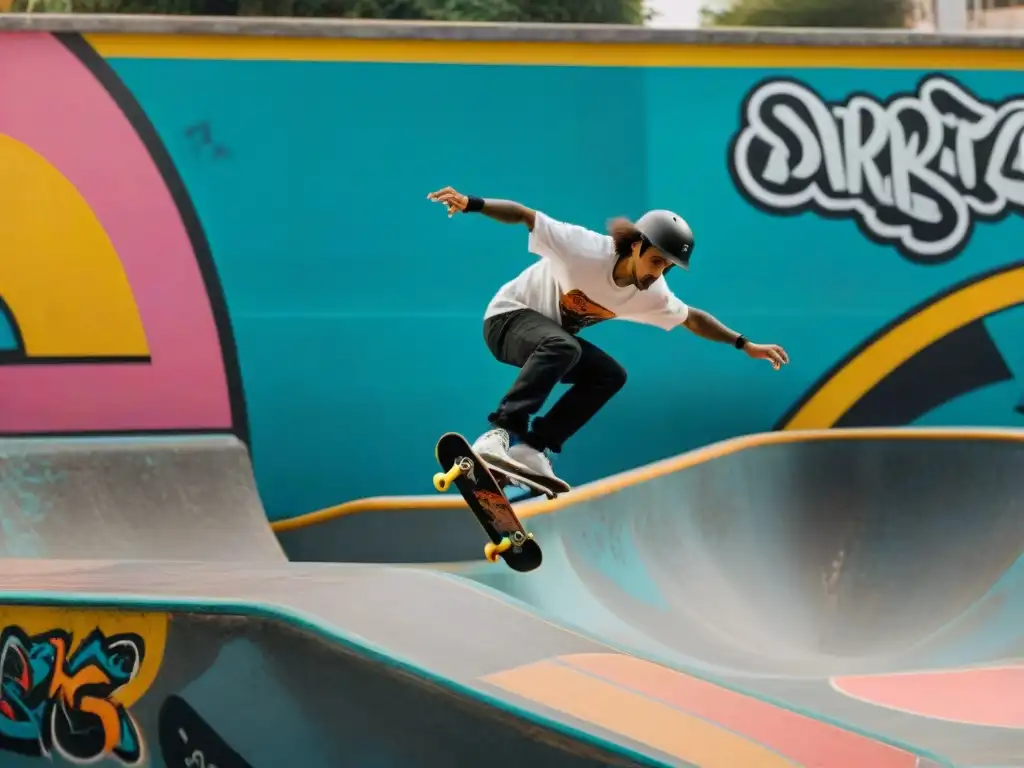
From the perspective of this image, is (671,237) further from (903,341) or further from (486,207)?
(903,341)

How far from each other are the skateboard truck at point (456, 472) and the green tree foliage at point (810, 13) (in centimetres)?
933

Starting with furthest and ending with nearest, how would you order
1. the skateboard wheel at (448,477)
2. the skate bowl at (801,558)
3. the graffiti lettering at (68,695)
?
the skate bowl at (801,558) → the skateboard wheel at (448,477) → the graffiti lettering at (68,695)

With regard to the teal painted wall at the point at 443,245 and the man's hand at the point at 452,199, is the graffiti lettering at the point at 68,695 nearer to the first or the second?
the man's hand at the point at 452,199

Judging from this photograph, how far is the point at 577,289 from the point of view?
14.8 ft

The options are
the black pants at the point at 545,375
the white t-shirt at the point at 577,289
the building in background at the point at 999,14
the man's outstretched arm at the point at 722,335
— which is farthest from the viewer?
the building in background at the point at 999,14

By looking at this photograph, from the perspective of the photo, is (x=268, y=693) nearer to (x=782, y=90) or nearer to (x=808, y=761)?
(x=808, y=761)

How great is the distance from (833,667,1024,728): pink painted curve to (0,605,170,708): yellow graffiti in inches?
115

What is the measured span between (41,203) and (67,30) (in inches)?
43.6

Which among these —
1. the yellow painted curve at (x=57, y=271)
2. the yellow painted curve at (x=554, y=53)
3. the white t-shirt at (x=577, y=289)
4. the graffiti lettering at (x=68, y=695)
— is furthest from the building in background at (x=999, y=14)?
the graffiti lettering at (x=68, y=695)

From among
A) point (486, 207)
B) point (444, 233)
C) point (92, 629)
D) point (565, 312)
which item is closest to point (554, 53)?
point (444, 233)

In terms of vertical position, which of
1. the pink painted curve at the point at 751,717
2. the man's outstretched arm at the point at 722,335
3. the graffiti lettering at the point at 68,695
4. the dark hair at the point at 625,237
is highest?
the dark hair at the point at 625,237

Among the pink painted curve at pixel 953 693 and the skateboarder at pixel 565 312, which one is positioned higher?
the skateboarder at pixel 565 312

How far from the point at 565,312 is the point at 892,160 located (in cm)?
357

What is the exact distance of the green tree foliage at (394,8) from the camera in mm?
12711
